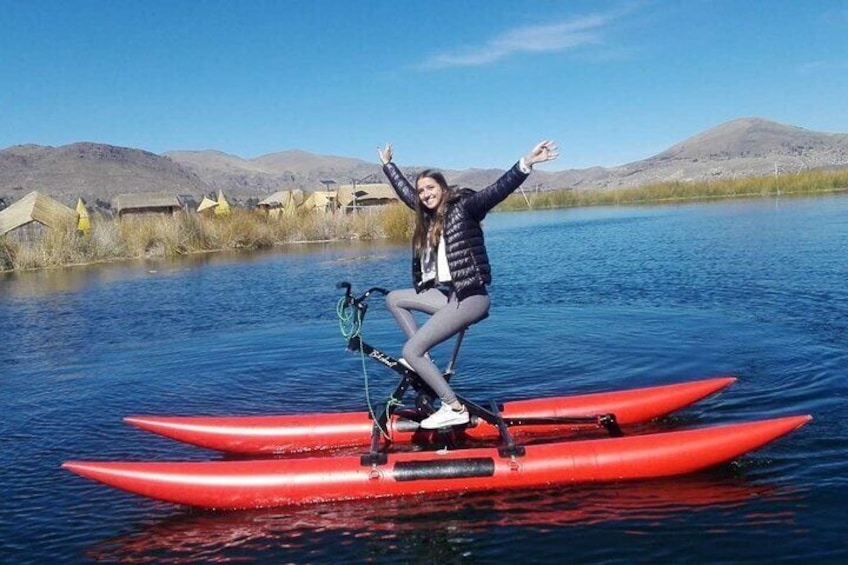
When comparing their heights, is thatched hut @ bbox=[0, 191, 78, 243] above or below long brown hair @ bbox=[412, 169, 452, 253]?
above

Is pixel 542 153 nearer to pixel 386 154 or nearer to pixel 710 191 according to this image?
pixel 386 154

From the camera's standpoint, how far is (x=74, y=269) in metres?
33.5

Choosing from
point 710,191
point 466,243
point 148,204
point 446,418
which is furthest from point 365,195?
point 466,243

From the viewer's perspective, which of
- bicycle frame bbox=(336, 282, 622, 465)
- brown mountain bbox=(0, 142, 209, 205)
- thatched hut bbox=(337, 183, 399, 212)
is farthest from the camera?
brown mountain bbox=(0, 142, 209, 205)

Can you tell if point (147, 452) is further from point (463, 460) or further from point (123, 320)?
point (123, 320)

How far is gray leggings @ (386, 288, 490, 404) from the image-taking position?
21.1 feet

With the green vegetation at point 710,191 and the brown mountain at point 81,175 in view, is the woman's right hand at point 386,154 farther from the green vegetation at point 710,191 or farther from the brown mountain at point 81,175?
the brown mountain at point 81,175

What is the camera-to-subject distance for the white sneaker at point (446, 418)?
6707 mm

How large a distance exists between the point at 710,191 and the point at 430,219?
64067 mm

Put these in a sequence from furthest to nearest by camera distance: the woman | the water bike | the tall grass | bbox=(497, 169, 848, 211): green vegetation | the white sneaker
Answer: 1. bbox=(497, 169, 848, 211): green vegetation
2. the tall grass
3. the white sneaker
4. the woman
5. the water bike

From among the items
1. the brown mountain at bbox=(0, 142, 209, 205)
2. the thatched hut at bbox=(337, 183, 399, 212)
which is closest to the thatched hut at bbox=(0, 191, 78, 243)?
the thatched hut at bbox=(337, 183, 399, 212)

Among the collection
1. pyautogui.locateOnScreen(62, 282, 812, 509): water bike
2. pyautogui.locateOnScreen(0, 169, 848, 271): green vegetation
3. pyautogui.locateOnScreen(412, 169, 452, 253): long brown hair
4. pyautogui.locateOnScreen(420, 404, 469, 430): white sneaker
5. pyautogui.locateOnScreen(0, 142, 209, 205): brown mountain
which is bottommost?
pyautogui.locateOnScreen(62, 282, 812, 509): water bike

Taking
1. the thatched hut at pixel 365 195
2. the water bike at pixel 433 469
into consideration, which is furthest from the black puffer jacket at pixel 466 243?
the thatched hut at pixel 365 195

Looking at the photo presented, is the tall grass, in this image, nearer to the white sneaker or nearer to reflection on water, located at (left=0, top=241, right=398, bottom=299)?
reflection on water, located at (left=0, top=241, right=398, bottom=299)
